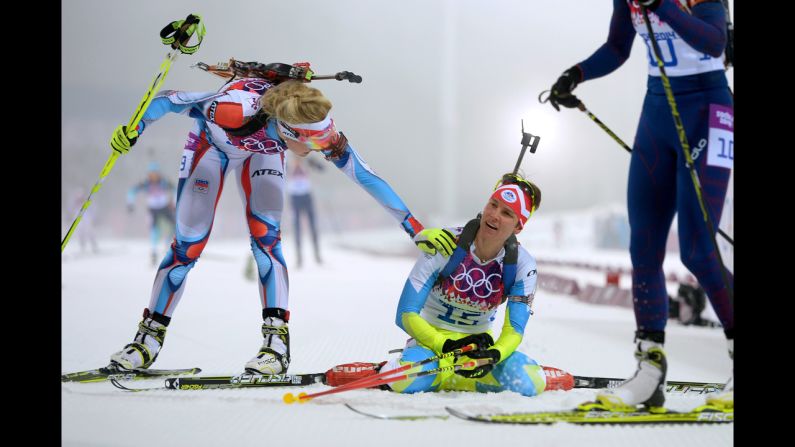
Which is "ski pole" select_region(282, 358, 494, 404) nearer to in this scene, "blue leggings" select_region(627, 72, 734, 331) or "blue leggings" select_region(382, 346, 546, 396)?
"blue leggings" select_region(382, 346, 546, 396)

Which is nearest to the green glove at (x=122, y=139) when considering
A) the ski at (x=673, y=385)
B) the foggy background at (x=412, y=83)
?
the foggy background at (x=412, y=83)

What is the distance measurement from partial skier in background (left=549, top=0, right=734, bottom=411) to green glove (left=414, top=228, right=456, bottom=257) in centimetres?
57

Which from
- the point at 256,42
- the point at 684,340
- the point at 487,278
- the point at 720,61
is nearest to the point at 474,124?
the point at 256,42

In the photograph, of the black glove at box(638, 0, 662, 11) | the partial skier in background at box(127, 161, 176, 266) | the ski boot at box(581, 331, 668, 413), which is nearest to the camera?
the black glove at box(638, 0, 662, 11)

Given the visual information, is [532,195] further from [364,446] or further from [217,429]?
[217,429]

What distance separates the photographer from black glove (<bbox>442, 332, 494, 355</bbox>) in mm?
2301

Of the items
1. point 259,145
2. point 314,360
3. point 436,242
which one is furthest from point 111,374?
point 436,242

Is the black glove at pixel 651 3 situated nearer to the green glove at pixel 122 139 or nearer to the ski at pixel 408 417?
the ski at pixel 408 417

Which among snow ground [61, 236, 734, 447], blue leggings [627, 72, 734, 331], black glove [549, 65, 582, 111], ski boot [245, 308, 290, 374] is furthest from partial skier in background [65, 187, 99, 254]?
blue leggings [627, 72, 734, 331]

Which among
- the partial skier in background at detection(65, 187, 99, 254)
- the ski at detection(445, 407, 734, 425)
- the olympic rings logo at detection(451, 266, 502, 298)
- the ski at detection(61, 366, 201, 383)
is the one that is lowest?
the ski at detection(445, 407, 734, 425)

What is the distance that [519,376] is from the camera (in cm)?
233

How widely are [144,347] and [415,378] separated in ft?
3.47

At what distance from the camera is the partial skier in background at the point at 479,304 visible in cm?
230

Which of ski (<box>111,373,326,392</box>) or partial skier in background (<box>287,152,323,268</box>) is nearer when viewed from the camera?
ski (<box>111,373,326,392</box>)
